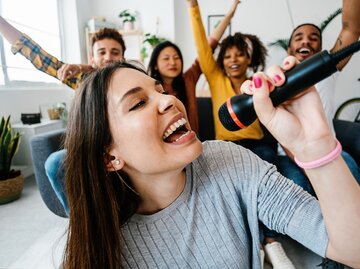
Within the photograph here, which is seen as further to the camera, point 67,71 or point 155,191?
point 67,71

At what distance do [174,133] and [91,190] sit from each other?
0.27 metres

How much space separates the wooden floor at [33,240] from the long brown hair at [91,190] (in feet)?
2.12

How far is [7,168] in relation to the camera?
2393mm

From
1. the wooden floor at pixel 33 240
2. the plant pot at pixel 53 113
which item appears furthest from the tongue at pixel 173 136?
the plant pot at pixel 53 113

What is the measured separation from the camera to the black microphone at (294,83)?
0.41 meters

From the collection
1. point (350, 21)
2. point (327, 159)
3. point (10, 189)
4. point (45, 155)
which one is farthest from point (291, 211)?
point (10, 189)

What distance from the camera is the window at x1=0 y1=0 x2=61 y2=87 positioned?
3016 millimetres

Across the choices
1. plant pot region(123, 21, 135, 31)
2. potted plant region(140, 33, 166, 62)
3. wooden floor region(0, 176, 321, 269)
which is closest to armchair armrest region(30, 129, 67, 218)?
wooden floor region(0, 176, 321, 269)

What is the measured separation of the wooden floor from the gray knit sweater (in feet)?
2.40

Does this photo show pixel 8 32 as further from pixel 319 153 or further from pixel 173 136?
pixel 319 153

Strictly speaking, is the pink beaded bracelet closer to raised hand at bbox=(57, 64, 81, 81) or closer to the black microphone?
the black microphone

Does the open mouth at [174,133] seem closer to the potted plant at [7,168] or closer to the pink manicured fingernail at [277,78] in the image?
the pink manicured fingernail at [277,78]

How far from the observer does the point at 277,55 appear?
4262 millimetres

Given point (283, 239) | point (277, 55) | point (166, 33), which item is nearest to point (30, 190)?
point (283, 239)
